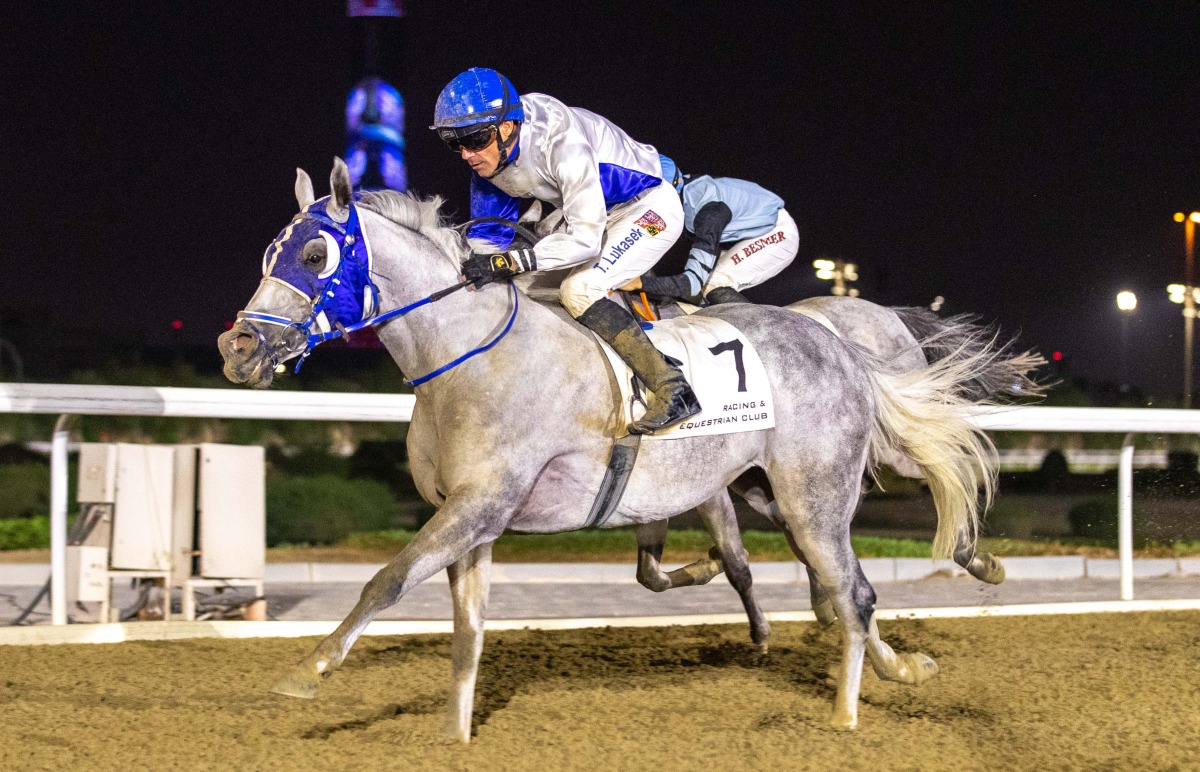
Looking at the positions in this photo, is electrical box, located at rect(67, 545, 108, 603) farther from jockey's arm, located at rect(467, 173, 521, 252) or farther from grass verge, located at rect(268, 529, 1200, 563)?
grass verge, located at rect(268, 529, 1200, 563)

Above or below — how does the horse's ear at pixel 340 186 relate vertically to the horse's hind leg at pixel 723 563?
above

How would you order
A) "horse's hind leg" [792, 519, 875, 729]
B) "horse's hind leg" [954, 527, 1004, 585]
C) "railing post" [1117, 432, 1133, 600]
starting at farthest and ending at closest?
"railing post" [1117, 432, 1133, 600] < "horse's hind leg" [954, 527, 1004, 585] < "horse's hind leg" [792, 519, 875, 729]

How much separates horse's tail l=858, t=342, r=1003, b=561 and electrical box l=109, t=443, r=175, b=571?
3.24 m

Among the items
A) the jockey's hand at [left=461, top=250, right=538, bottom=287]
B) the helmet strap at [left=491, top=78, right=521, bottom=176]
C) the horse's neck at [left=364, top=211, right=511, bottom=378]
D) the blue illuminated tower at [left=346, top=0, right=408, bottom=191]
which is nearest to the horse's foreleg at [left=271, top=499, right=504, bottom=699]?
the horse's neck at [left=364, top=211, right=511, bottom=378]

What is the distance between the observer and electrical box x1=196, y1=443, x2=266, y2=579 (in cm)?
556

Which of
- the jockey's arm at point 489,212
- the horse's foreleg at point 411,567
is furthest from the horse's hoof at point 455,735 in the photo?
the jockey's arm at point 489,212

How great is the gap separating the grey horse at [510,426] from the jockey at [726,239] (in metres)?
0.38

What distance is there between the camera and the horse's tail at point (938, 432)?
15.3ft

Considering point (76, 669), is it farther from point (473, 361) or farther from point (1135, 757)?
point (1135, 757)

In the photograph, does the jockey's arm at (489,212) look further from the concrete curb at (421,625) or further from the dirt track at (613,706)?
the concrete curb at (421,625)

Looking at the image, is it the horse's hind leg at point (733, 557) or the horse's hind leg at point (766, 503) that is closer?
the horse's hind leg at point (766, 503)

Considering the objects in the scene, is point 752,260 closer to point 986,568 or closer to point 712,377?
point 712,377

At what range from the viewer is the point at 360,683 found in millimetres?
4457

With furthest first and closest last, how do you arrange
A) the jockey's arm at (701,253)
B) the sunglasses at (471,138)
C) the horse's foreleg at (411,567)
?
the jockey's arm at (701,253) → the sunglasses at (471,138) → the horse's foreleg at (411,567)
